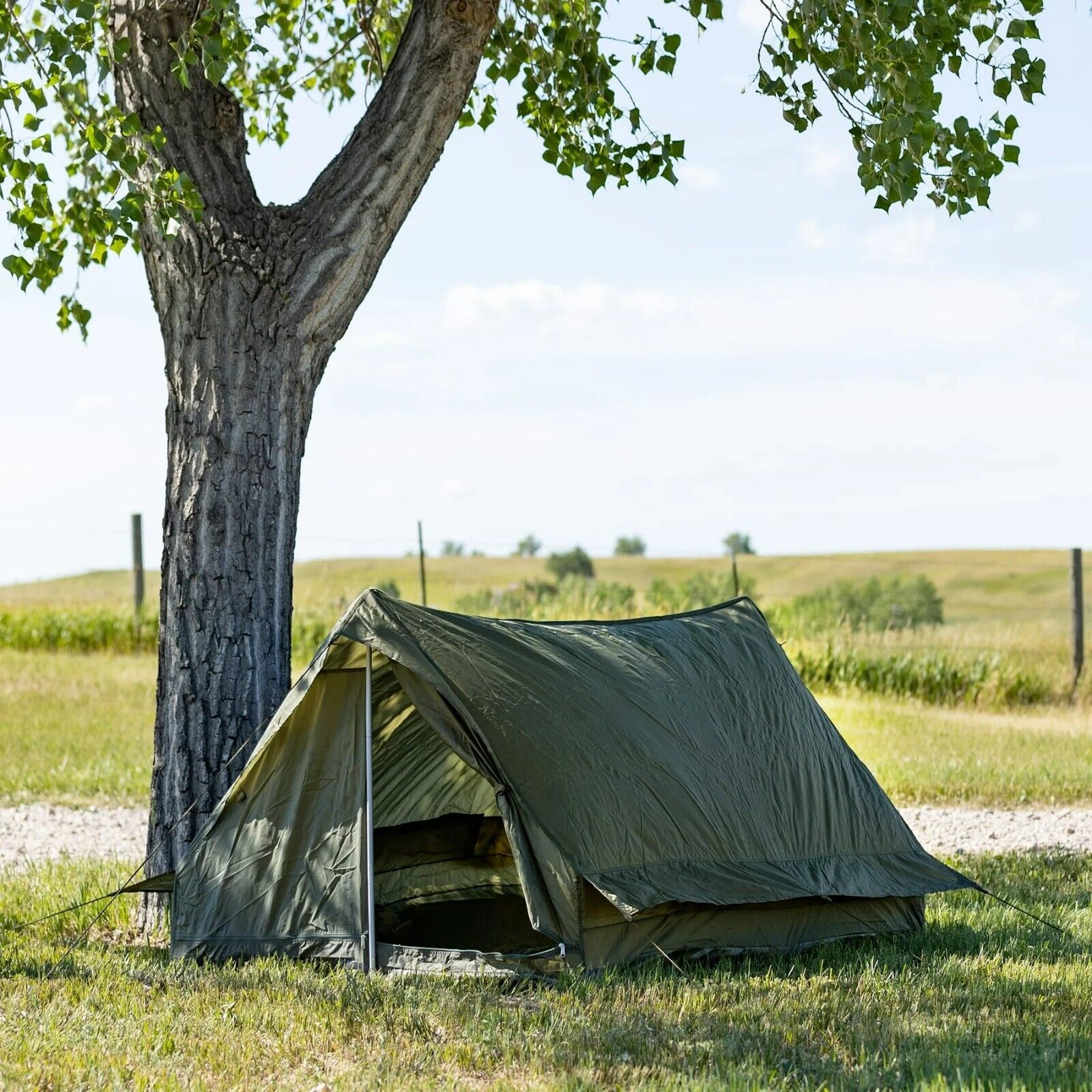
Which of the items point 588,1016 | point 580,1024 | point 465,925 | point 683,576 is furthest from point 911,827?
point 683,576

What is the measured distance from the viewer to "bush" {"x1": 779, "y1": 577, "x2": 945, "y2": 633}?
19.8 meters

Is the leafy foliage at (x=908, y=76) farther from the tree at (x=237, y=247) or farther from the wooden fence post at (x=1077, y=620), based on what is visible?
the wooden fence post at (x=1077, y=620)

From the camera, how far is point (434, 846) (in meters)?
7.27

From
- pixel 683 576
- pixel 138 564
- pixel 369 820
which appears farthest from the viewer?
pixel 683 576

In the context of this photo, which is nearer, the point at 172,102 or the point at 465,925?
the point at 172,102

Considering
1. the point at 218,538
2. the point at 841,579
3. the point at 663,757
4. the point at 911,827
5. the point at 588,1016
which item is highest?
the point at 218,538

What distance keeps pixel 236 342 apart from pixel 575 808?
9.23 ft

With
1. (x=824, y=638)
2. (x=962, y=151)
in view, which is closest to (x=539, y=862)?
(x=962, y=151)

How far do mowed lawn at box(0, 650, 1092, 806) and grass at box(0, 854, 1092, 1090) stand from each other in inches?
203

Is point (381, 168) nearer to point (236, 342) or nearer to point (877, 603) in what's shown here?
point (236, 342)

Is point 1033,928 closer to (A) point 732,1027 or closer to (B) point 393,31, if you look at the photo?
(A) point 732,1027

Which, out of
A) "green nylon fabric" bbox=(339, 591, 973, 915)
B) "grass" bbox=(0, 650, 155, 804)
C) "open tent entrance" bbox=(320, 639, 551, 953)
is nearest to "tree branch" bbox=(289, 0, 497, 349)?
"green nylon fabric" bbox=(339, 591, 973, 915)

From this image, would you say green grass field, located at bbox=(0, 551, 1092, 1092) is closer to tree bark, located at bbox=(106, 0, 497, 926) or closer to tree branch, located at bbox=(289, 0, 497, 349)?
tree bark, located at bbox=(106, 0, 497, 926)

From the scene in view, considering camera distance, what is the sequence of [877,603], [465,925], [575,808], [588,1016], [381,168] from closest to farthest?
[588,1016], [575,808], [381,168], [465,925], [877,603]
